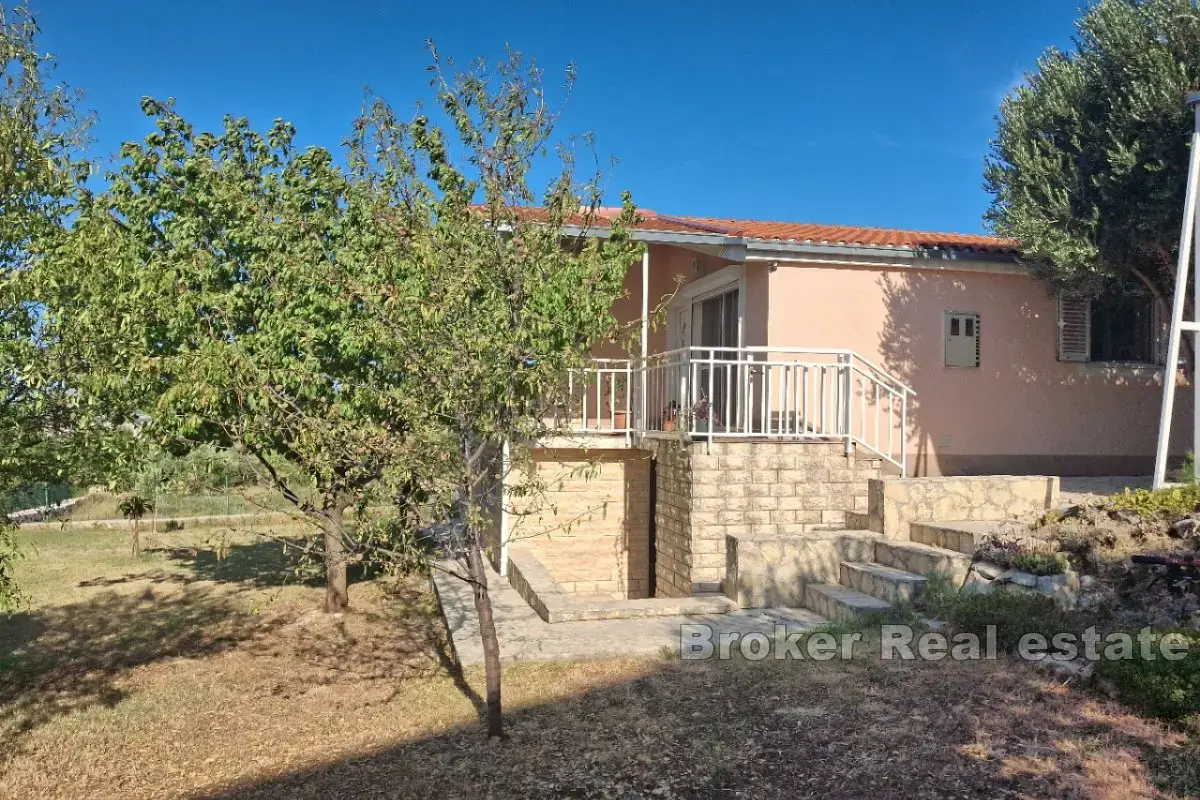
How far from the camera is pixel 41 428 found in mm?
6020

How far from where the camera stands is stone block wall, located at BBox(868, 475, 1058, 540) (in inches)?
349

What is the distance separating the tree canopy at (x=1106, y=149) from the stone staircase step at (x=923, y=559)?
4.78 m

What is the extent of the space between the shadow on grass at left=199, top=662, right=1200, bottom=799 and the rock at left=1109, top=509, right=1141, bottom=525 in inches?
105

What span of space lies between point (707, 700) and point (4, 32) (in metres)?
6.53

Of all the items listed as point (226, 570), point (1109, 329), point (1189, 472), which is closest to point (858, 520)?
point (1189, 472)

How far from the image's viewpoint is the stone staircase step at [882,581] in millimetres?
7449

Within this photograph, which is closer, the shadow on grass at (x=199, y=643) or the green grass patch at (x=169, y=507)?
the shadow on grass at (x=199, y=643)

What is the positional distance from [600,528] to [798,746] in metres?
6.55

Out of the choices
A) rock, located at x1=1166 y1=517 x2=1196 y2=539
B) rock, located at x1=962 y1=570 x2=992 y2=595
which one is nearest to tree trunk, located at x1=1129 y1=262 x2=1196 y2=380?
rock, located at x1=1166 y1=517 x2=1196 y2=539

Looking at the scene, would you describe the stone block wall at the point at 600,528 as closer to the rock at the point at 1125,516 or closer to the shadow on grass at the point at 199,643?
the shadow on grass at the point at 199,643

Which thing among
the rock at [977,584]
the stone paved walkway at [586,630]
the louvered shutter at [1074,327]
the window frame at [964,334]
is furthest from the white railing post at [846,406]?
the louvered shutter at [1074,327]

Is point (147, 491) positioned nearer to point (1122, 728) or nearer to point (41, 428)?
point (41, 428)

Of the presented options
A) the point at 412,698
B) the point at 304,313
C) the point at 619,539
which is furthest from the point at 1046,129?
the point at 412,698

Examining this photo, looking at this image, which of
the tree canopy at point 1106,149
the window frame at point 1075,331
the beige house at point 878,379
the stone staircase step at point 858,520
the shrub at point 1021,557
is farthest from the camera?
the window frame at point 1075,331
